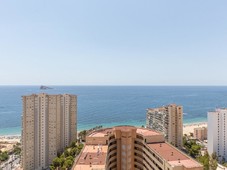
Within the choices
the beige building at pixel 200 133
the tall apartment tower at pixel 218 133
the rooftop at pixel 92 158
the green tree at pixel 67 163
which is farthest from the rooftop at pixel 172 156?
the beige building at pixel 200 133

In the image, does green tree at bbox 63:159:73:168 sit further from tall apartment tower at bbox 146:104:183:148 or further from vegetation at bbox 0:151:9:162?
tall apartment tower at bbox 146:104:183:148

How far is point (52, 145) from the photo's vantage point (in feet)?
166

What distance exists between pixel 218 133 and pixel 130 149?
91.3ft

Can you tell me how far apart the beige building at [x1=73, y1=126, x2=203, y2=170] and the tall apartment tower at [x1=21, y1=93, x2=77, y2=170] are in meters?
18.8

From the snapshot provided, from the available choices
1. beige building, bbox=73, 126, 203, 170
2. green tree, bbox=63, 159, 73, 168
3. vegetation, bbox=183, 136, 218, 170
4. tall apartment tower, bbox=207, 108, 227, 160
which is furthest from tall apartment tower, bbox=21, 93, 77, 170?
tall apartment tower, bbox=207, 108, 227, 160

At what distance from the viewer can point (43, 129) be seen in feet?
161

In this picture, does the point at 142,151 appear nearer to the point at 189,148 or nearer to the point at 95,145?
the point at 95,145

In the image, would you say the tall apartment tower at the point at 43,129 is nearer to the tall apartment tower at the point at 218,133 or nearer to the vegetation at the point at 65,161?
the vegetation at the point at 65,161

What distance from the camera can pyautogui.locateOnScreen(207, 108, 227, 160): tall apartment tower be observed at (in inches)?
2010

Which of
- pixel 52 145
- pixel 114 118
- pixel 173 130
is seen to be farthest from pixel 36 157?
pixel 114 118

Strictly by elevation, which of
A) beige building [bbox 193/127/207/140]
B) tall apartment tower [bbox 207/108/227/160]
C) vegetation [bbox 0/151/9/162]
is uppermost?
tall apartment tower [bbox 207/108/227/160]

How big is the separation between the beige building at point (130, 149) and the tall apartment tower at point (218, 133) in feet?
76.9

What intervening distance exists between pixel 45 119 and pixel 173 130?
29573mm

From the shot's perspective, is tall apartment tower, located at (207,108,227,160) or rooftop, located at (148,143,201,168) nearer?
rooftop, located at (148,143,201,168)
